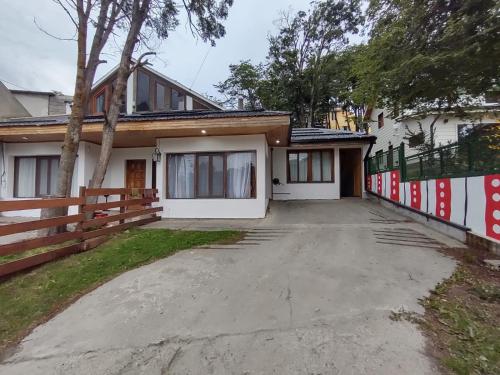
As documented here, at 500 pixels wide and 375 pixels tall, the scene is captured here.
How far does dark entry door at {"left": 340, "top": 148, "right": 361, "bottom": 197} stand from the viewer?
14.8m

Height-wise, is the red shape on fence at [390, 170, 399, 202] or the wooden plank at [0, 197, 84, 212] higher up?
the red shape on fence at [390, 170, 399, 202]

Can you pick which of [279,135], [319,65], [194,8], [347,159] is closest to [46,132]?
[194,8]

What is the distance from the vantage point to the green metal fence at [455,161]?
17.3ft

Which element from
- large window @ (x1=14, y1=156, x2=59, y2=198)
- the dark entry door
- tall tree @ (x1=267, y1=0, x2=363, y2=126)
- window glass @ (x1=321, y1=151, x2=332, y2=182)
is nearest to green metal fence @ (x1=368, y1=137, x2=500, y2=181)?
window glass @ (x1=321, y1=151, x2=332, y2=182)

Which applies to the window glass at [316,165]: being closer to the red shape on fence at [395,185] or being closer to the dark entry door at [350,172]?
the dark entry door at [350,172]

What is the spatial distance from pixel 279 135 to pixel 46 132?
7537 mm

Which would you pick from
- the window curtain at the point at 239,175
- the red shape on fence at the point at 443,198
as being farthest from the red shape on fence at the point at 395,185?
the window curtain at the point at 239,175

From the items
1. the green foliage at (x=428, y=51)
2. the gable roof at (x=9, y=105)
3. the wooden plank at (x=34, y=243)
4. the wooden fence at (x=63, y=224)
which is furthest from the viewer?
the gable roof at (x=9, y=105)

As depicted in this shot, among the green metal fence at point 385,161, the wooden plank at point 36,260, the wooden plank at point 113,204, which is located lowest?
the wooden plank at point 36,260

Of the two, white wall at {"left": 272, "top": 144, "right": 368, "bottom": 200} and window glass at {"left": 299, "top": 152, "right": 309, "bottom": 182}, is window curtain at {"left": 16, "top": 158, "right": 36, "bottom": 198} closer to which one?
white wall at {"left": 272, "top": 144, "right": 368, "bottom": 200}

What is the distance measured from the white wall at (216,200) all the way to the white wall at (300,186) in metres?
4.29

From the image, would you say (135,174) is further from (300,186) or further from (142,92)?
(300,186)

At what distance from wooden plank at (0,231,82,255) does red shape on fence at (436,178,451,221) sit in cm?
775

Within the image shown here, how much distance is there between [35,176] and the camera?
37.3 feet
